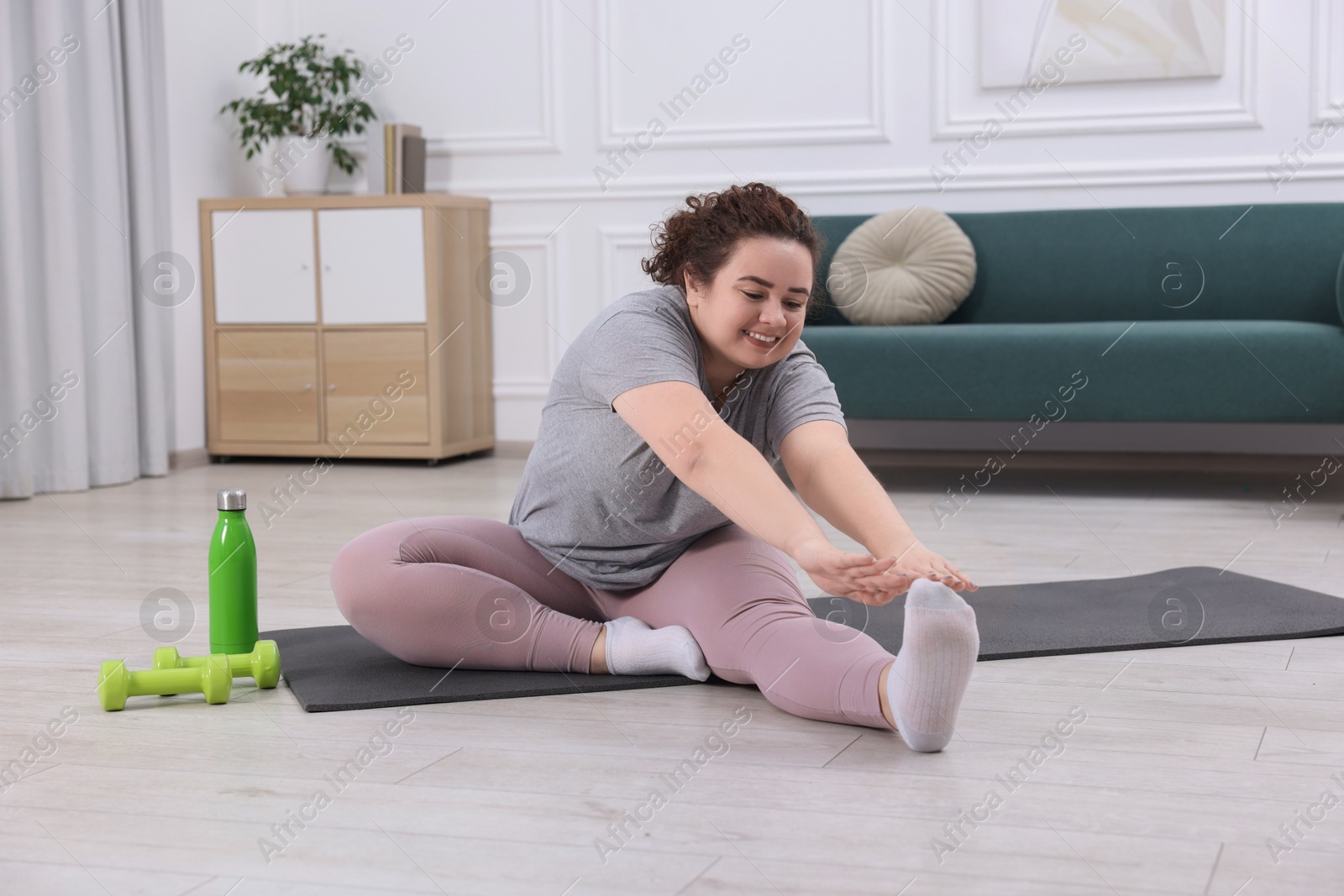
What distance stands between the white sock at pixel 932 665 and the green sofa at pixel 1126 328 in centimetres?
207

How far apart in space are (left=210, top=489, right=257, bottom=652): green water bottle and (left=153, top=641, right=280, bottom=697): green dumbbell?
0.06 metres

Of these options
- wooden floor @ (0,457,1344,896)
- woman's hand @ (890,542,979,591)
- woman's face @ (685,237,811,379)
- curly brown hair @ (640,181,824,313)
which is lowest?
wooden floor @ (0,457,1344,896)

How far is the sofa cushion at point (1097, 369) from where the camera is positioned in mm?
3008

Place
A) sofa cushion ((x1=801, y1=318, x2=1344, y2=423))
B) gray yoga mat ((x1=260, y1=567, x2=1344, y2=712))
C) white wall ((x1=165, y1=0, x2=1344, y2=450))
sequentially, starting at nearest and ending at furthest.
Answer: gray yoga mat ((x1=260, y1=567, x2=1344, y2=712)), sofa cushion ((x1=801, y1=318, x2=1344, y2=423)), white wall ((x1=165, y1=0, x2=1344, y2=450))

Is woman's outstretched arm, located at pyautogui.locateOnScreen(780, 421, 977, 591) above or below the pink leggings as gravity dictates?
above

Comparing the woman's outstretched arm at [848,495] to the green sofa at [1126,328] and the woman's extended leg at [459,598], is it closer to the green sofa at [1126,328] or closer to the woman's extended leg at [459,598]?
the woman's extended leg at [459,598]

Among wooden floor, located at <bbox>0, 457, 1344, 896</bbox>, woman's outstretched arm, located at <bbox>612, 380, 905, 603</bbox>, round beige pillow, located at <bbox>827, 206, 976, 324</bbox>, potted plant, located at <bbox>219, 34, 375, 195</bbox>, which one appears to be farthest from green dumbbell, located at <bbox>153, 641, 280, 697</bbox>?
potted plant, located at <bbox>219, 34, 375, 195</bbox>

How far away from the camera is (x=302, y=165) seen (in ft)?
13.9

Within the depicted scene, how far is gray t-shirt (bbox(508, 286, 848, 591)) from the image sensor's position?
146 cm

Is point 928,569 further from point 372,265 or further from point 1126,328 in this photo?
point 372,265

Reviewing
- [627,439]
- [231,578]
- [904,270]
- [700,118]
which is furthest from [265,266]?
[627,439]

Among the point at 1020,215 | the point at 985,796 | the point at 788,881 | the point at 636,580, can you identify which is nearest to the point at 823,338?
the point at 1020,215

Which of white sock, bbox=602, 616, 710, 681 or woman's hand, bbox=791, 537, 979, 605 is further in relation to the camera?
white sock, bbox=602, 616, 710, 681

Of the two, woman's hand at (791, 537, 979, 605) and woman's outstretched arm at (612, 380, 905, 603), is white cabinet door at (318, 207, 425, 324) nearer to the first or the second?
woman's outstretched arm at (612, 380, 905, 603)
